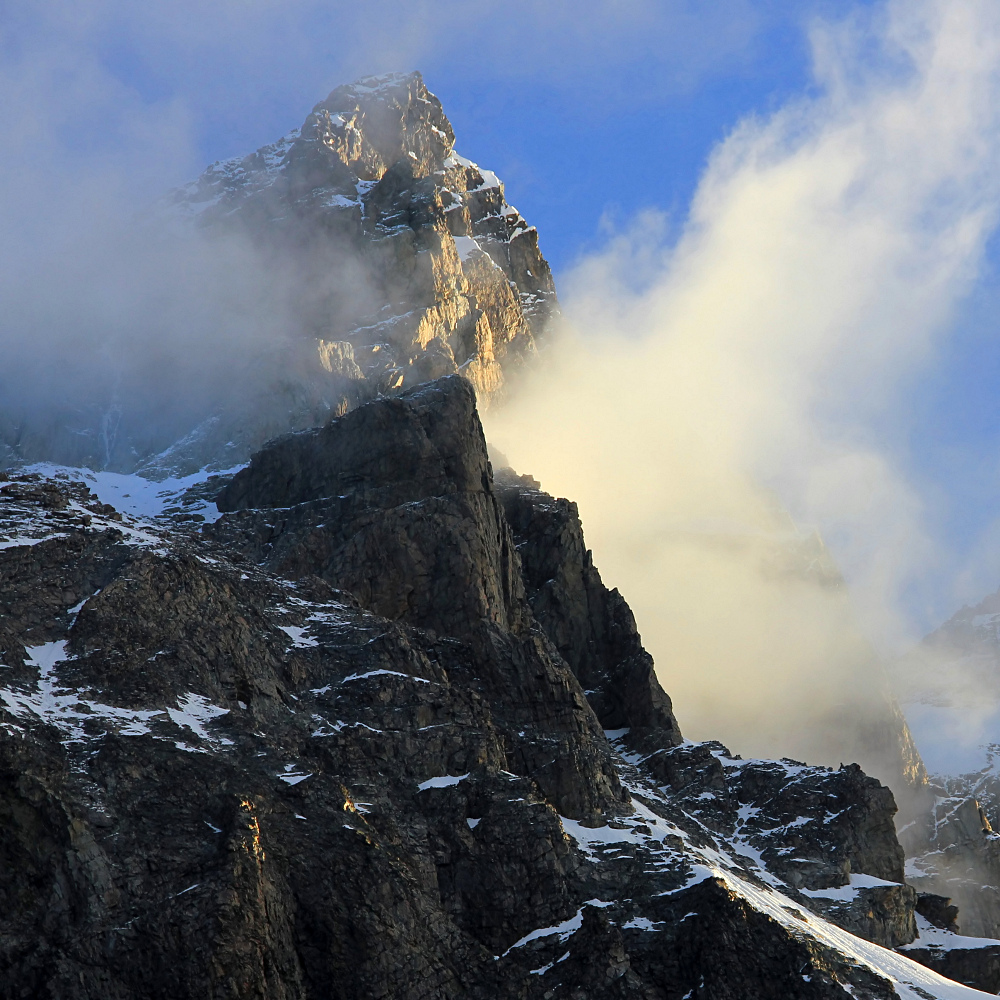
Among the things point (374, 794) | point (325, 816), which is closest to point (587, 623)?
point (374, 794)

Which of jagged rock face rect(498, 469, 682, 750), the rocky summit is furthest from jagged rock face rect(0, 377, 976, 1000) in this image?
jagged rock face rect(498, 469, 682, 750)

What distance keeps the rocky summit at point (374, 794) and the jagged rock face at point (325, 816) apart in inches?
7.4

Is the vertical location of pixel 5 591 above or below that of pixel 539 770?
above

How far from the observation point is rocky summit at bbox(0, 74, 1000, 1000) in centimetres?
7431

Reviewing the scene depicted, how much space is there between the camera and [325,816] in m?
83.7

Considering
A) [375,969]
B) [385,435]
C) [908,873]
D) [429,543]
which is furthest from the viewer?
[908,873]

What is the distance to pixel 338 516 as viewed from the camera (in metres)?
144

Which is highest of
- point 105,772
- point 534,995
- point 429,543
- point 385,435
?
point 385,435

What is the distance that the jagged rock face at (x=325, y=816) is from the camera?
73312 mm

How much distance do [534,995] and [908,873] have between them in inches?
4741

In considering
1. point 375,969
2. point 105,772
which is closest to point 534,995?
point 375,969

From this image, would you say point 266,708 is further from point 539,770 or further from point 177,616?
point 539,770

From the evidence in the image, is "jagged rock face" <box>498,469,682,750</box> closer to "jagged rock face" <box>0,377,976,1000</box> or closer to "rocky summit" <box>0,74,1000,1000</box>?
"rocky summit" <box>0,74,1000,1000</box>

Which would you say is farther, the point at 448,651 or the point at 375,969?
the point at 448,651
